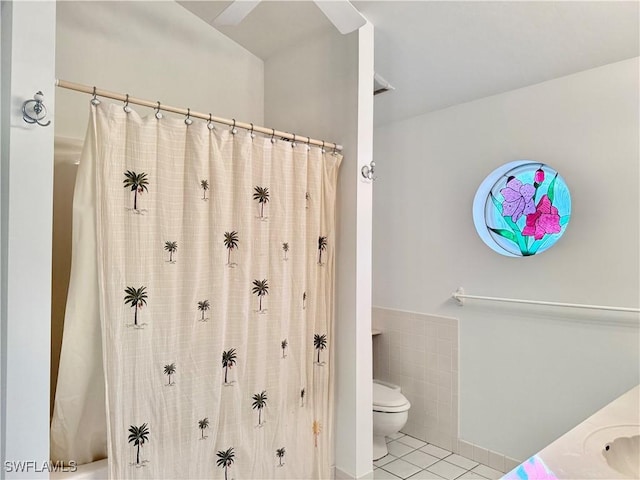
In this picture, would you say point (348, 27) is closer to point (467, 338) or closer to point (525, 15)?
point (525, 15)

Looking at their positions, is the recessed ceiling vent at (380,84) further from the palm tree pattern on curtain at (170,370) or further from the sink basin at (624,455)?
the sink basin at (624,455)

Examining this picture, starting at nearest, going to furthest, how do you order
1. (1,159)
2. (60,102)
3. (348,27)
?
(1,159) → (348,27) → (60,102)

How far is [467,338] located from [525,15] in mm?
1793

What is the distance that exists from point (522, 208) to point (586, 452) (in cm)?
160

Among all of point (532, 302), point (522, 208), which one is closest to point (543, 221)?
point (522, 208)

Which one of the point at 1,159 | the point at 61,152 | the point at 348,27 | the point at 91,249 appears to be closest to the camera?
the point at 1,159

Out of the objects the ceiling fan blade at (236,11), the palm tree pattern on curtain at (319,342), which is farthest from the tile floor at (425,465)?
the ceiling fan blade at (236,11)

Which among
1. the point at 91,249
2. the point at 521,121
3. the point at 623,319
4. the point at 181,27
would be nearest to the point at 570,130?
the point at 521,121

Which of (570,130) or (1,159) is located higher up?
(570,130)

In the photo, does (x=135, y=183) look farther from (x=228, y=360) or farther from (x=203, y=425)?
(x=203, y=425)

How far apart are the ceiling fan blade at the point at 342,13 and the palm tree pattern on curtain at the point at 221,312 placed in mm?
638

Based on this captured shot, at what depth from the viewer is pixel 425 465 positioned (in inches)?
104

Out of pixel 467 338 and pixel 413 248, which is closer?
pixel 467 338

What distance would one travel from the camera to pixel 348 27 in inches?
69.5
